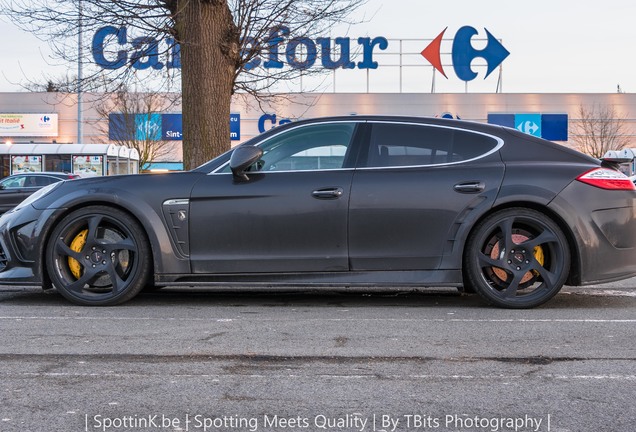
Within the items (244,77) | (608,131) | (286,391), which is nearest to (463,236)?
(286,391)

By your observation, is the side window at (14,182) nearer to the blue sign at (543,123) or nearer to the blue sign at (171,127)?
the blue sign at (171,127)

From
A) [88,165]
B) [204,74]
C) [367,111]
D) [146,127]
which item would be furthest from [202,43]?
[367,111]

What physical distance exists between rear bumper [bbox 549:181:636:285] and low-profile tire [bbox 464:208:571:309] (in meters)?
0.10

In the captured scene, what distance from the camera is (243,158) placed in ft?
20.2

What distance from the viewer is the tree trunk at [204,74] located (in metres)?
11.5

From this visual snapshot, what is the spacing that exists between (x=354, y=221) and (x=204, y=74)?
5985mm

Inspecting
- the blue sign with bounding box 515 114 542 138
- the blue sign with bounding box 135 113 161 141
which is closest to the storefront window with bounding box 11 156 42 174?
the blue sign with bounding box 135 113 161 141

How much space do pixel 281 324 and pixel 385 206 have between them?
4.10 feet

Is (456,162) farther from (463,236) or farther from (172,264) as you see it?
(172,264)

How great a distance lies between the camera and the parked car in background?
21031 mm

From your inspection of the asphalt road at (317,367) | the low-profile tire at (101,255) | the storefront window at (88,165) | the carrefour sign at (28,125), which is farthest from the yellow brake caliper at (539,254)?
the carrefour sign at (28,125)

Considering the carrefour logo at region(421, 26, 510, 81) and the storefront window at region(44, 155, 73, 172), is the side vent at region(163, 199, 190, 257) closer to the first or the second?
the storefront window at region(44, 155, 73, 172)

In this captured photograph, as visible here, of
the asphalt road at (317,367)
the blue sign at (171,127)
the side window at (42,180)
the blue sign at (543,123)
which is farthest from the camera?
the blue sign at (543,123)

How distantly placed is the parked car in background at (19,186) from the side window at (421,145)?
52.6 ft
